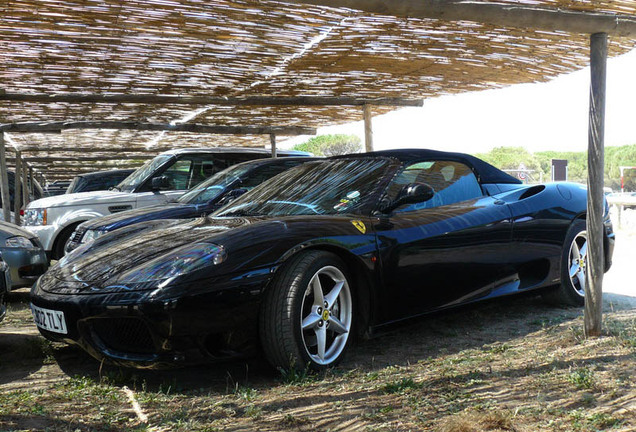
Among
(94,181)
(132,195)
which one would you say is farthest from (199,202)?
(94,181)

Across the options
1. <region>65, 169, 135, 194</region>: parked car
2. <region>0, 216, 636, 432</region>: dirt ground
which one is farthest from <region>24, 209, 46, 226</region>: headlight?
<region>65, 169, 135, 194</region>: parked car

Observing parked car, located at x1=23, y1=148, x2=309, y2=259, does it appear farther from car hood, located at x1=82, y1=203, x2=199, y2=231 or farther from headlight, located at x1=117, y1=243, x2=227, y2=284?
headlight, located at x1=117, y1=243, x2=227, y2=284

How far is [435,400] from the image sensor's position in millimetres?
3164

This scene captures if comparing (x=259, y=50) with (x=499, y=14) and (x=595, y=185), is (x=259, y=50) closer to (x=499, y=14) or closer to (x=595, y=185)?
(x=499, y=14)

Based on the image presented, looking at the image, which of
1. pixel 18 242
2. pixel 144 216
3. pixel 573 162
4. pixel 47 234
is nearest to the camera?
pixel 18 242

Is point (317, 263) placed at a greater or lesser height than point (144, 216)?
greater

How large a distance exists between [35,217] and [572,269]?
697 centimetres

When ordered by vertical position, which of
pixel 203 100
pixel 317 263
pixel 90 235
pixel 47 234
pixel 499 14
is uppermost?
pixel 499 14

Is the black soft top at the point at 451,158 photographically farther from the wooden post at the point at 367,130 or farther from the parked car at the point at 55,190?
the parked car at the point at 55,190

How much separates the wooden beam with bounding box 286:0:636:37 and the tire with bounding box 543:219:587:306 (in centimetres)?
167

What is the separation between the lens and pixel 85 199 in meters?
9.10

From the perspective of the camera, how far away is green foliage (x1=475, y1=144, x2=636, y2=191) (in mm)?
74544

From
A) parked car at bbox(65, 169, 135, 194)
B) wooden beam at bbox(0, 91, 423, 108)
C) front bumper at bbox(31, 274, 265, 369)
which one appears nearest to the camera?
front bumper at bbox(31, 274, 265, 369)

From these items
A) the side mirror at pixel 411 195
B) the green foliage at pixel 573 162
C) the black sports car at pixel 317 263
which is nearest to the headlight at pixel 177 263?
the black sports car at pixel 317 263
